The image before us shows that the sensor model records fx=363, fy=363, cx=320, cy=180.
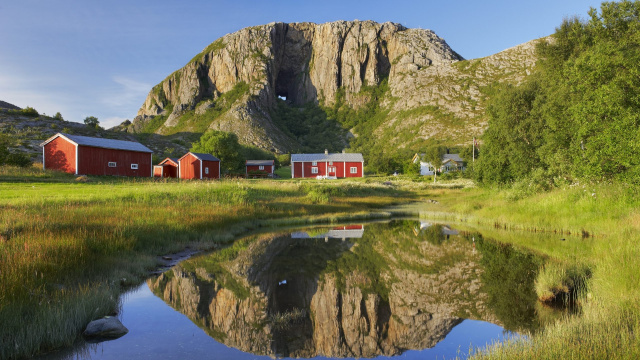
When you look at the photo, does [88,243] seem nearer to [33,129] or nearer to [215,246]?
[215,246]

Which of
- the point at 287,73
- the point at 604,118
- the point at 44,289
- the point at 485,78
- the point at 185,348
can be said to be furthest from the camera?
the point at 287,73

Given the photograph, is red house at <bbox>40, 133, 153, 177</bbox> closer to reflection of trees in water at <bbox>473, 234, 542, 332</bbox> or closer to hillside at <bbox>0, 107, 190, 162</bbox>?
hillside at <bbox>0, 107, 190, 162</bbox>

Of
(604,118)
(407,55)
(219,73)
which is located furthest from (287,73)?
(604,118)

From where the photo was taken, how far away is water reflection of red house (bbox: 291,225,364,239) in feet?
59.1

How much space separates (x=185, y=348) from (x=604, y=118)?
67.2 feet

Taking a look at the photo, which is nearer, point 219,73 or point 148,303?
point 148,303

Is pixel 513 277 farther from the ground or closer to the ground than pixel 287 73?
closer to the ground

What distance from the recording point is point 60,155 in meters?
39.7

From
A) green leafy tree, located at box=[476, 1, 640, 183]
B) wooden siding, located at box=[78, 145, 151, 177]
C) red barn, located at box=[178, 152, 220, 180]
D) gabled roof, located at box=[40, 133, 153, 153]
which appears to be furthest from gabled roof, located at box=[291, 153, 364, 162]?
green leafy tree, located at box=[476, 1, 640, 183]

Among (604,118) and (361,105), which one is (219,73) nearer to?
(361,105)

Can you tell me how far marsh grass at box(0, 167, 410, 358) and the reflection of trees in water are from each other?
8.44m

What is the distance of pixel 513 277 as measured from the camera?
1066cm

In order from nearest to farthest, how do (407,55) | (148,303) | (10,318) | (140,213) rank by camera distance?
(10,318), (148,303), (140,213), (407,55)

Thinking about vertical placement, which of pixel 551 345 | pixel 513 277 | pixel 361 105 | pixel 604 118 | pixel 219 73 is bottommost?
pixel 513 277
